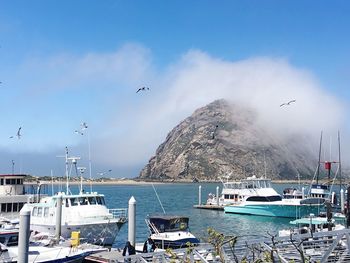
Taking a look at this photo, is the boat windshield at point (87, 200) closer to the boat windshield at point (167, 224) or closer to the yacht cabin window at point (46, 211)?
the yacht cabin window at point (46, 211)

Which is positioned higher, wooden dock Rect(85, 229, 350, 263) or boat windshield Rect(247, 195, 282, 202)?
wooden dock Rect(85, 229, 350, 263)

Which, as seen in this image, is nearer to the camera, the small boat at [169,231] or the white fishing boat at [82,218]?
the small boat at [169,231]

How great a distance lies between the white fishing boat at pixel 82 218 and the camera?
34062 mm

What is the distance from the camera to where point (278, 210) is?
61.2m

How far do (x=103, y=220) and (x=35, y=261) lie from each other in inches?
472

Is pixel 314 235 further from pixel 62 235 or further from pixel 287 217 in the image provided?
pixel 287 217

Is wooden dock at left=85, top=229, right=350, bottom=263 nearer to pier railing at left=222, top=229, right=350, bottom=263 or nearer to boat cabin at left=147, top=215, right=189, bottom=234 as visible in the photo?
pier railing at left=222, top=229, right=350, bottom=263

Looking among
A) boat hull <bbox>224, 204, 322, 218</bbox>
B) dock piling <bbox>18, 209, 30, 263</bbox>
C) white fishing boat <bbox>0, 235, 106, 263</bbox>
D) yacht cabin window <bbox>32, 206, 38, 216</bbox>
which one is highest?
dock piling <bbox>18, 209, 30, 263</bbox>

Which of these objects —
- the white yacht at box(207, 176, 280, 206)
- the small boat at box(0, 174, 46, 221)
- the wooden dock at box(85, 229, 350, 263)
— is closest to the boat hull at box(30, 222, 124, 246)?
the small boat at box(0, 174, 46, 221)

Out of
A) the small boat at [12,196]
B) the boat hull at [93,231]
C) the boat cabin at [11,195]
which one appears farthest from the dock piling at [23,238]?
the boat cabin at [11,195]

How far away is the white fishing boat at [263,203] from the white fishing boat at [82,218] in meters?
30.2

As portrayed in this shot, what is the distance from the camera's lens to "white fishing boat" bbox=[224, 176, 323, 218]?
5991cm

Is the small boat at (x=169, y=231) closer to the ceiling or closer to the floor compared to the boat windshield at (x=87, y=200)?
closer to the floor

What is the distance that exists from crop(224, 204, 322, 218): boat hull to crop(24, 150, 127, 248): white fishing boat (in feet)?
98.7
